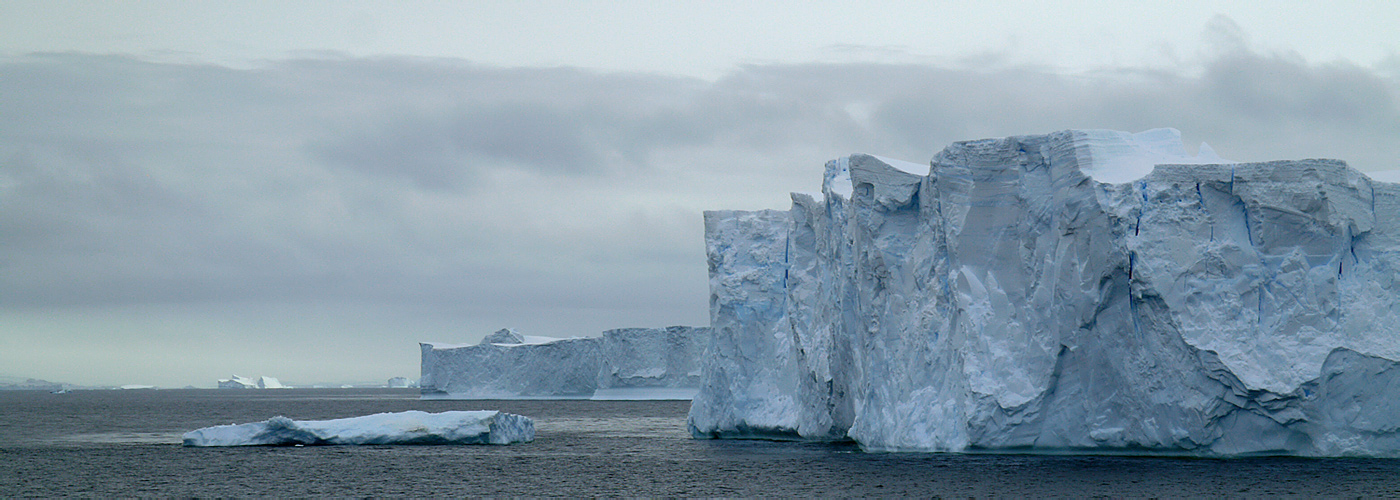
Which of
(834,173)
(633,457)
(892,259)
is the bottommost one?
(633,457)

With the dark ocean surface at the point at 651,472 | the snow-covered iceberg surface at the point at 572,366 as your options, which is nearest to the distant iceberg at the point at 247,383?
the snow-covered iceberg surface at the point at 572,366

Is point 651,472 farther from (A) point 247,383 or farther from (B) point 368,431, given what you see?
(A) point 247,383

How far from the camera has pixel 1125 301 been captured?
691 inches

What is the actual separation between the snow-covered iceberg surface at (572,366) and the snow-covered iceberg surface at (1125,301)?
1144 inches

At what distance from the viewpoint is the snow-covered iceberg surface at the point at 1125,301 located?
1681 cm

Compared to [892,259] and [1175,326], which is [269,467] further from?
[1175,326]

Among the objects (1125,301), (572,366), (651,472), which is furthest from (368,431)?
(572,366)

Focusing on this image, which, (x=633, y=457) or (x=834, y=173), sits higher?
(x=834, y=173)

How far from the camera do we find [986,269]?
1875 cm

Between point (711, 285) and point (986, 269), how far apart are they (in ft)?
31.5

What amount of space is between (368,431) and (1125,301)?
1545cm

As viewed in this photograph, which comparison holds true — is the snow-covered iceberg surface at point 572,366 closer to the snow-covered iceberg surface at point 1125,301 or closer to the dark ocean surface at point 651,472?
the dark ocean surface at point 651,472

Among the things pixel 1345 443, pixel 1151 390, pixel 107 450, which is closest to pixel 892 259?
pixel 1151 390

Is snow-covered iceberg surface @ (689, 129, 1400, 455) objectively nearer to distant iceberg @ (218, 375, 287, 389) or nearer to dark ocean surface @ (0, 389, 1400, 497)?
dark ocean surface @ (0, 389, 1400, 497)
